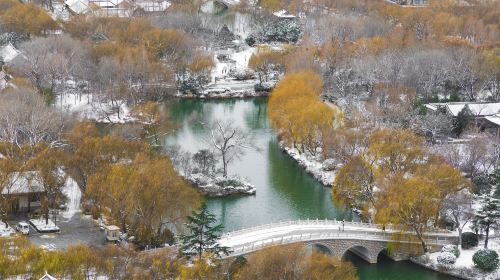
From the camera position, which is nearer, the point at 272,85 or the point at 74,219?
the point at 74,219

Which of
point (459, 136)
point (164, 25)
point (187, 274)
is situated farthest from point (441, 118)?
point (164, 25)

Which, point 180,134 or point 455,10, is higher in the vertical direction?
point 455,10

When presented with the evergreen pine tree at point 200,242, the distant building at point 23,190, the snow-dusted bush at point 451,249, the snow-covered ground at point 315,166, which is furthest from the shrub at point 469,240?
the distant building at point 23,190

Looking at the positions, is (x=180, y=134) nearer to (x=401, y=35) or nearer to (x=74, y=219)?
(x=74, y=219)

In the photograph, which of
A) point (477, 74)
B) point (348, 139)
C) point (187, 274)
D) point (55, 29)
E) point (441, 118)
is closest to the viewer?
point (187, 274)

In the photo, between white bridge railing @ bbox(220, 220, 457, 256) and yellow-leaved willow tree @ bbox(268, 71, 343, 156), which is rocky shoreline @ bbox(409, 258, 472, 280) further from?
yellow-leaved willow tree @ bbox(268, 71, 343, 156)

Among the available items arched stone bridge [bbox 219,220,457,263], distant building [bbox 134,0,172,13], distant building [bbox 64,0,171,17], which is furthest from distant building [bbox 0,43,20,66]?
arched stone bridge [bbox 219,220,457,263]
